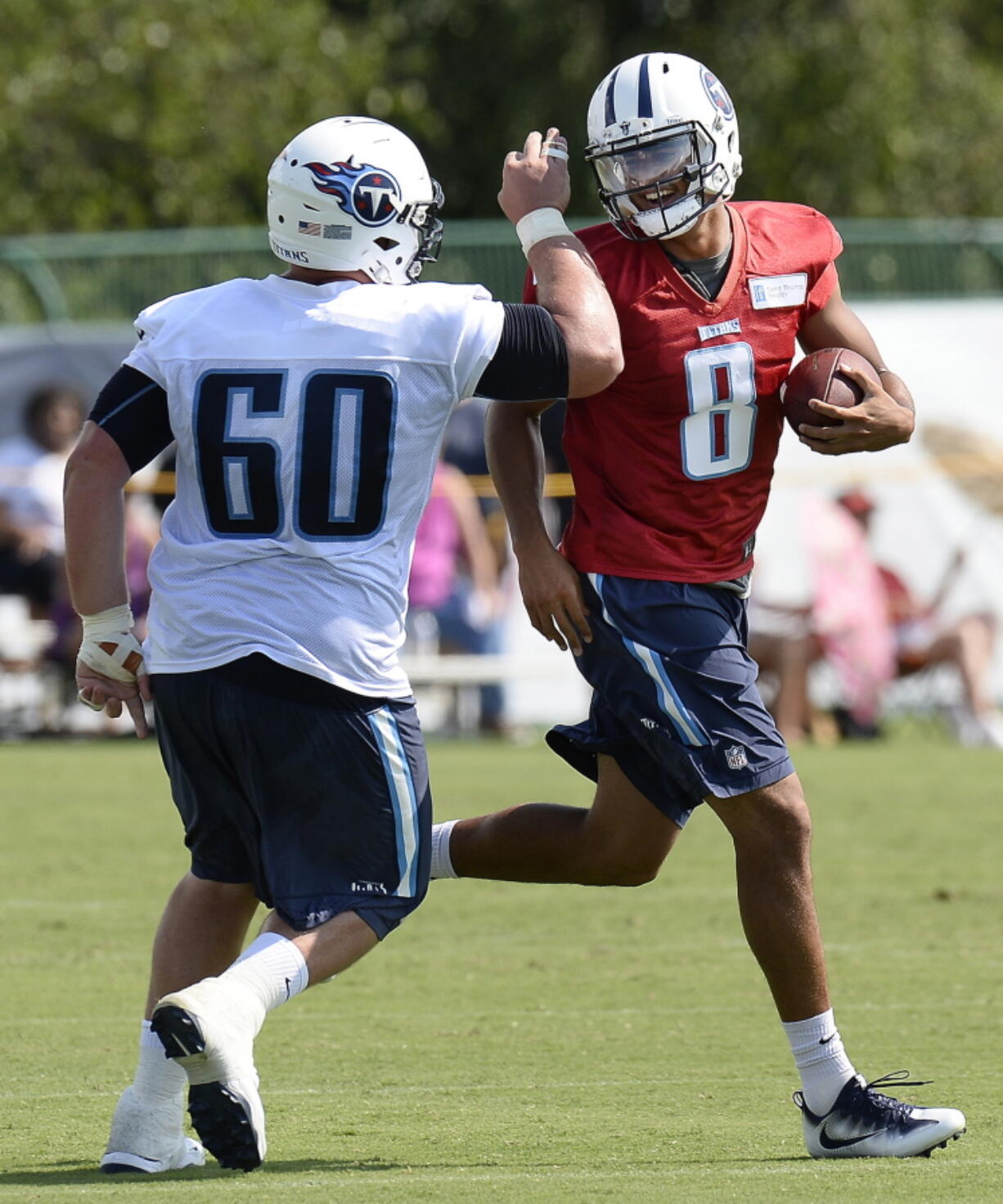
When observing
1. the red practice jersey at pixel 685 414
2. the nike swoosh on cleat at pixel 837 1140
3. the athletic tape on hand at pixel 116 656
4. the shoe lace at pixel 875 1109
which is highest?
the red practice jersey at pixel 685 414

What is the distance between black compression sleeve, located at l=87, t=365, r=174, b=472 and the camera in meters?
4.34

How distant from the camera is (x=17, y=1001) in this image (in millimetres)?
6297

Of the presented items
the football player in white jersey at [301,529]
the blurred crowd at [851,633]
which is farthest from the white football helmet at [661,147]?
the blurred crowd at [851,633]

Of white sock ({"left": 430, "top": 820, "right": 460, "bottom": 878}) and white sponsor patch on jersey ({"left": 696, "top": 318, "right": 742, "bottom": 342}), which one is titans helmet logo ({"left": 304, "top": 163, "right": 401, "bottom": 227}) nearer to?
white sponsor patch on jersey ({"left": 696, "top": 318, "right": 742, "bottom": 342})

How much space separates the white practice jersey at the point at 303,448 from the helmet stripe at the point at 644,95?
2.56ft

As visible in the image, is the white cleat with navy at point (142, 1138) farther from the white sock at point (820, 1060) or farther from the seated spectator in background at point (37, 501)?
the seated spectator in background at point (37, 501)

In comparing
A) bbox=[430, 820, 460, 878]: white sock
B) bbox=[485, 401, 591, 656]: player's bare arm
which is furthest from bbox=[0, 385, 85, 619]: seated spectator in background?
bbox=[485, 401, 591, 656]: player's bare arm

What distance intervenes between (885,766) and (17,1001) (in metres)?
8.01

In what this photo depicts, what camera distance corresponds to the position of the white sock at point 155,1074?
442 centimetres

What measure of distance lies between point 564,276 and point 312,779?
3.93 feet

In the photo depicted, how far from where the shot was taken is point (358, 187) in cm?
436

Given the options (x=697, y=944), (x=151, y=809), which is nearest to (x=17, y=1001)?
(x=697, y=944)

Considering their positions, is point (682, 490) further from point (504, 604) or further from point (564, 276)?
point (504, 604)

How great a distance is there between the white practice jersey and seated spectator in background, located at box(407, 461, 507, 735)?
411 inches
